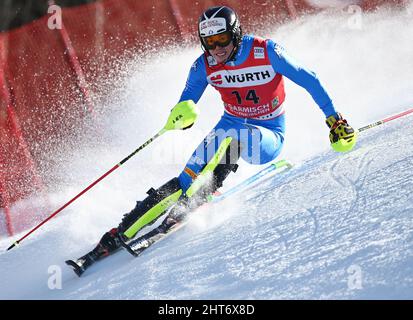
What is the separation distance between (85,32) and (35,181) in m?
1.46

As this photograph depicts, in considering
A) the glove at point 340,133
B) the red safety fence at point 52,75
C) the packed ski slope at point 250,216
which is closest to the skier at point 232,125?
the glove at point 340,133

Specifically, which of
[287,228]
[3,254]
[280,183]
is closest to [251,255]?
[287,228]

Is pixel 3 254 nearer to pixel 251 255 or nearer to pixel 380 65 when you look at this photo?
pixel 251 255

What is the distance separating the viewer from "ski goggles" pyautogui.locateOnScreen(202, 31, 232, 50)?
323cm

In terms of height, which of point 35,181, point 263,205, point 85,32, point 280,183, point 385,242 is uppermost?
point 85,32

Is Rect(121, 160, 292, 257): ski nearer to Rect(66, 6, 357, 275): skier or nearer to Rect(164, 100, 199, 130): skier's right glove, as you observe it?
Rect(66, 6, 357, 275): skier

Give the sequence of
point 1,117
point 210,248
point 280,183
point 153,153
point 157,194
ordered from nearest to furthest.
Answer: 1. point 210,248
2. point 157,194
3. point 280,183
4. point 1,117
5. point 153,153

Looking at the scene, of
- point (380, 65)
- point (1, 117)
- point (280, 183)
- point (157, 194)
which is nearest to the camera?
point (157, 194)

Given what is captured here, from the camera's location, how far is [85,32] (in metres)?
5.18

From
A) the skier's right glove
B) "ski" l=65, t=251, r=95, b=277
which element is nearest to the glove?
the skier's right glove

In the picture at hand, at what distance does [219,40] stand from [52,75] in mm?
2365

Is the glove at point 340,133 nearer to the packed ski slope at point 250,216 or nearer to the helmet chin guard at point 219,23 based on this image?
the packed ski slope at point 250,216

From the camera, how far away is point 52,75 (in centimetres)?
508

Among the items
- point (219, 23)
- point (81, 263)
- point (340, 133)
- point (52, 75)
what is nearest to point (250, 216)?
point (340, 133)
